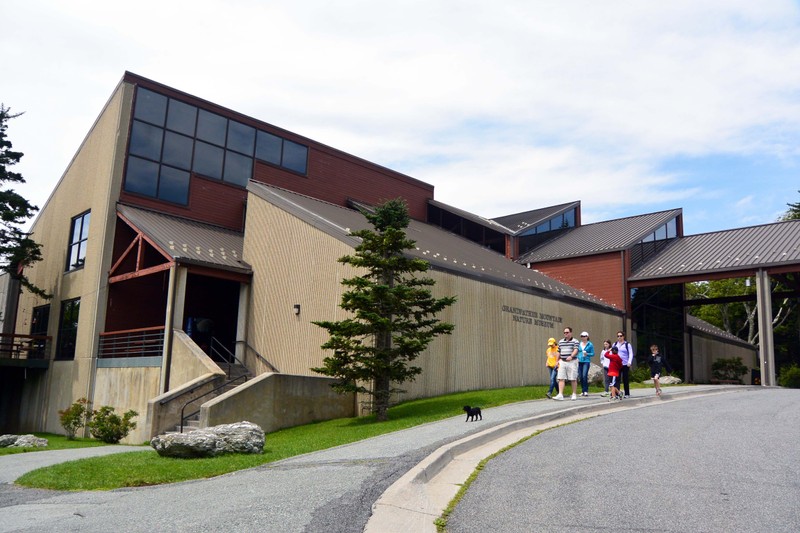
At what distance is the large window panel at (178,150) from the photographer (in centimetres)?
2608

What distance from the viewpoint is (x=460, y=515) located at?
6875mm

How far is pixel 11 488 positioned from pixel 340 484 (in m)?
5.77

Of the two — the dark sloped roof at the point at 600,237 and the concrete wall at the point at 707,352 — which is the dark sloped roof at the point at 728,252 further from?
the concrete wall at the point at 707,352

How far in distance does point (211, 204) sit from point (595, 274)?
16.9 meters

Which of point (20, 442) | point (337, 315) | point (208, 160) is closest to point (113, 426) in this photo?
point (20, 442)

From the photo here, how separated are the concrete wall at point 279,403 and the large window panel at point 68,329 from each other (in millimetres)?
11508

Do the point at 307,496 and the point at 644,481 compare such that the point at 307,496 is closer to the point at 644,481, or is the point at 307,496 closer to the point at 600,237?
the point at 644,481

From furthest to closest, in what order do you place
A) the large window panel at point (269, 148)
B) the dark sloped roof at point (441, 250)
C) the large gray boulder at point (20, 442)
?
the large window panel at point (269, 148), the dark sloped roof at point (441, 250), the large gray boulder at point (20, 442)

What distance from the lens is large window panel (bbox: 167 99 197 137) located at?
2634 centimetres

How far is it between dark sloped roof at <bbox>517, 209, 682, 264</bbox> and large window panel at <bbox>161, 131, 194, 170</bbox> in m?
16.0

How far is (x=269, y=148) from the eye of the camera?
29109 millimetres

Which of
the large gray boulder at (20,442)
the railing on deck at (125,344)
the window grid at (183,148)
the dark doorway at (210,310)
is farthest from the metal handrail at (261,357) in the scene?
the window grid at (183,148)

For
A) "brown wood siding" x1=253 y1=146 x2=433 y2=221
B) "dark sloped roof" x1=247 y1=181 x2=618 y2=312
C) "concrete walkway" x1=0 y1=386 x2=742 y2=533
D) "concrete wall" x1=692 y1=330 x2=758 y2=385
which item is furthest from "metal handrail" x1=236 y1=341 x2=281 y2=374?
"concrete wall" x1=692 y1=330 x2=758 y2=385

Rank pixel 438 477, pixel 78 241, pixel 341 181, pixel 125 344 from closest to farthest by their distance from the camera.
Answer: pixel 438 477 < pixel 125 344 < pixel 78 241 < pixel 341 181
